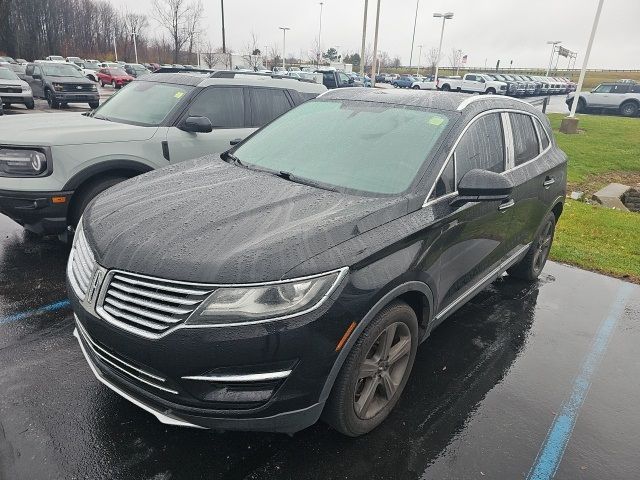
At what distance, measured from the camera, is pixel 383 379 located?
2.73 m

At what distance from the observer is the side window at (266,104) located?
6160 millimetres

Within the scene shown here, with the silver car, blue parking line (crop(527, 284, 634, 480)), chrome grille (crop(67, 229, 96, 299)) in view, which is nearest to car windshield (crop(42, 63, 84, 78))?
the silver car

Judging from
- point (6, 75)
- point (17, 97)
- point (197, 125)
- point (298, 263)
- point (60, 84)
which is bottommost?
point (17, 97)

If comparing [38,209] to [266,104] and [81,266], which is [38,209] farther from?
[266,104]

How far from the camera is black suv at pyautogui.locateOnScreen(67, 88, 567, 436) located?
209 centimetres

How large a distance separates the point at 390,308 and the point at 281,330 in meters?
0.75

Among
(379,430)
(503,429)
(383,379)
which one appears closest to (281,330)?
(383,379)

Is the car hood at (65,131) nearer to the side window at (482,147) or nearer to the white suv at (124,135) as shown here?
the white suv at (124,135)

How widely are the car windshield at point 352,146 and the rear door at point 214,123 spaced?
1767 mm

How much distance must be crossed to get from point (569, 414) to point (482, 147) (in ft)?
6.30

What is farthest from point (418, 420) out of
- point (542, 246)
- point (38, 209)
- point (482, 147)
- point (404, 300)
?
point (38, 209)

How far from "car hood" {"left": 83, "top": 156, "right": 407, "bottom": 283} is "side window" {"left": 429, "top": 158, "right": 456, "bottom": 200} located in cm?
33

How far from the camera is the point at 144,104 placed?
18.7 ft

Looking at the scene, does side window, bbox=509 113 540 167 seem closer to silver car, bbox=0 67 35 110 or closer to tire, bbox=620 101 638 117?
silver car, bbox=0 67 35 110
